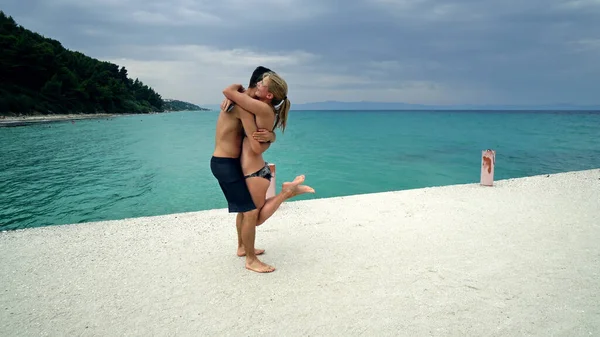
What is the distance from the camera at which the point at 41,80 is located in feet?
153

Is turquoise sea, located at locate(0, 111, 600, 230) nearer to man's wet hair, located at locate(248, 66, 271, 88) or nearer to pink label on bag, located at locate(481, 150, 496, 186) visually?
pink label on bag, located at locate(481, 150, 496, 186)

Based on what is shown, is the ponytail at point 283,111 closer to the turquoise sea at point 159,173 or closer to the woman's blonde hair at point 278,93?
the woman's blonde hair at point 278,93

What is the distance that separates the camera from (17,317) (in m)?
2.69

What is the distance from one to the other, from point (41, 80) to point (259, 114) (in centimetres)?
5670

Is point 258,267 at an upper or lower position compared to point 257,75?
lower

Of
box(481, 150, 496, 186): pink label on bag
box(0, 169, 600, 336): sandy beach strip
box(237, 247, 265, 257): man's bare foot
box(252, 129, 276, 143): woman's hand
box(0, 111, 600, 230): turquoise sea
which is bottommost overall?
box(0, 111, 600, 230): turquoise sea

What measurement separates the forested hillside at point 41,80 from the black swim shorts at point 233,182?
1835 inches

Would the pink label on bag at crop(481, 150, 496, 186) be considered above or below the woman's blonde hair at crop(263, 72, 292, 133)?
below

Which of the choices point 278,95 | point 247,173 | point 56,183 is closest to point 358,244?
point 247,173

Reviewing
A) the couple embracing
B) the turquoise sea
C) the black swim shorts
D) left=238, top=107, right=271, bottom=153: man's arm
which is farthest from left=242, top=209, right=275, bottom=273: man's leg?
the turquoise sea

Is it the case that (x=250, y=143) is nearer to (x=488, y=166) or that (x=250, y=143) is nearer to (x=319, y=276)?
(x=319, y=276)

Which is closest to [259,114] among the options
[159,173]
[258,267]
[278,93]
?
[278,93]

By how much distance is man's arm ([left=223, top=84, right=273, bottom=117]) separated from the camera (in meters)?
2.91

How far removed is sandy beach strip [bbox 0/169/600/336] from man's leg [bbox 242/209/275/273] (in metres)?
0.08
